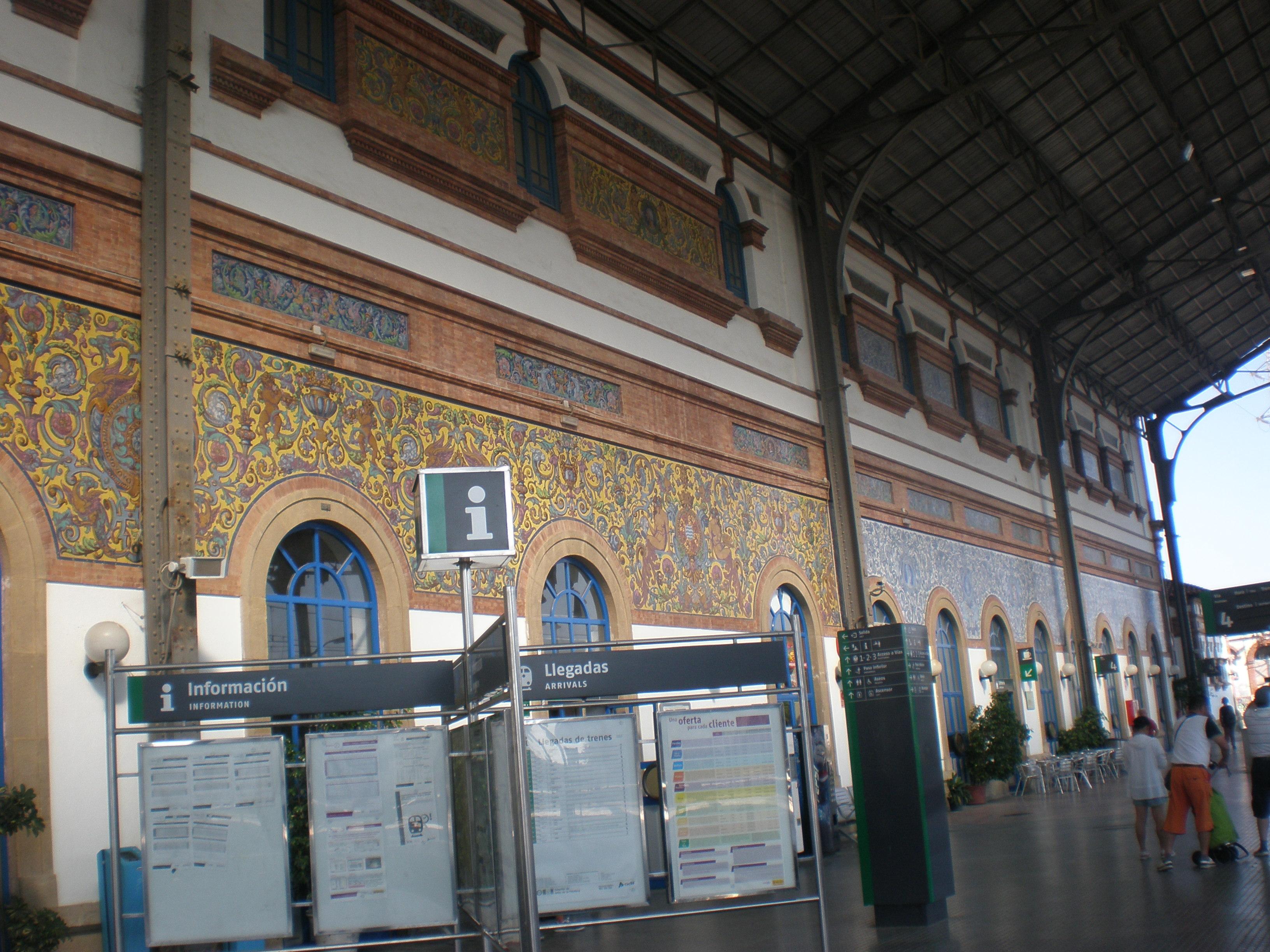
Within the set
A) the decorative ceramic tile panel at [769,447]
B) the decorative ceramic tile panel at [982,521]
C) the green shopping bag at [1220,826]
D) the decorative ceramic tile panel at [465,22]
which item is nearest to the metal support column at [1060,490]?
the decorative ceramic tile panel at [982,521]

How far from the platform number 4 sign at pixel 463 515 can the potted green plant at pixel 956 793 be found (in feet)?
44.2

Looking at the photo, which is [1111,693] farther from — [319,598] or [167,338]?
[167,338]

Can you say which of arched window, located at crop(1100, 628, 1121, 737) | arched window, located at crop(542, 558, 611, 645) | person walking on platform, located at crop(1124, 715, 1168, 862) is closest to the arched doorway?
arched window, located at crop(1100, 628, 1121, 737)

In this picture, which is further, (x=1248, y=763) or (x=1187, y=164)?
(x=1187, y=164)

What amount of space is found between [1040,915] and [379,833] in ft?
15.2

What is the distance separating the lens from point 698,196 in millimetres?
15133

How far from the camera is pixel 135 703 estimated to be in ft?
19.3

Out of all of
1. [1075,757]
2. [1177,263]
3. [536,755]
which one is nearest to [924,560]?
[1075,757]

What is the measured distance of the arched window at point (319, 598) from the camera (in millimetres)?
8977

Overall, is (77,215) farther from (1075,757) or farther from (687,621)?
(1075,757)

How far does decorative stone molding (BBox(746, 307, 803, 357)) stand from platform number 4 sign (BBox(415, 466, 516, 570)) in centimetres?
933

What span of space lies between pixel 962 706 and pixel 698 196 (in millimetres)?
10438

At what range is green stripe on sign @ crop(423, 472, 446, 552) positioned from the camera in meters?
6.79

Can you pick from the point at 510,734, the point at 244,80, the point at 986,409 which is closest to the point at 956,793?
the point at 986,409
